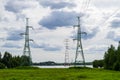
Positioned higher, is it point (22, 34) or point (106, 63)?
point (22, 34)

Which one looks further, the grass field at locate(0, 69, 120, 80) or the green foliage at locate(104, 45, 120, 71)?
the green foliage at locate(104, 45, 120, 71)

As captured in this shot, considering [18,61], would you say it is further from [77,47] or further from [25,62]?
[77,47]

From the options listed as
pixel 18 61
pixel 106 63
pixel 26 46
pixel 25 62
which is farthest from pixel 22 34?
pixel 18 61

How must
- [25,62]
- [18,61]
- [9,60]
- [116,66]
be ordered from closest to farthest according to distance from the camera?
[116,66] → [25,62] → [9,60] → [18,61]

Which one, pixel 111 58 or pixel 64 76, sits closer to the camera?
pixel 64 76

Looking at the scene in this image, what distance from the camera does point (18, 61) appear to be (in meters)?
174

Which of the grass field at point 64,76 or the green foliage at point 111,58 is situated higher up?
the green foliage at point 111,58

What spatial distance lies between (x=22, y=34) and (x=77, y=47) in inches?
983

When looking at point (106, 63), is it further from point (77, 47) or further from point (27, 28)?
point (27, 28)

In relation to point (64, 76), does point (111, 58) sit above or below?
above

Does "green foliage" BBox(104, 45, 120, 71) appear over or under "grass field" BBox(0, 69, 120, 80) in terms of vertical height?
over

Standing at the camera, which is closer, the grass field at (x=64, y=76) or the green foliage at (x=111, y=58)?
the grass field at (x=64, y=76)

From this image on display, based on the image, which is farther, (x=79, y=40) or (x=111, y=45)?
(x=111, y=45)

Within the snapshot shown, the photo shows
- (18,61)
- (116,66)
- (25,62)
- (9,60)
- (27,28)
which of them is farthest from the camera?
(18,61)
